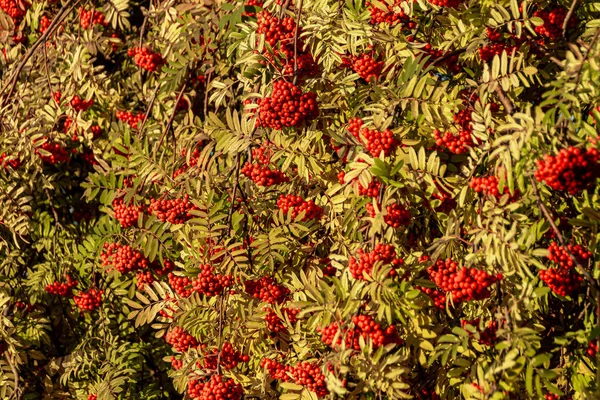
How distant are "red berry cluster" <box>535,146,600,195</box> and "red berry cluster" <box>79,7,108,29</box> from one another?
10.6 ft

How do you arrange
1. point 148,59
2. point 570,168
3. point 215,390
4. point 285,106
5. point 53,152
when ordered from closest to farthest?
point 570,168 < point 285,106 < point 215,390 < point 148,59 < point 53,152

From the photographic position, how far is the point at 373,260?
2670 millimetres

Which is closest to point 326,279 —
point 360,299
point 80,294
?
point 360,299

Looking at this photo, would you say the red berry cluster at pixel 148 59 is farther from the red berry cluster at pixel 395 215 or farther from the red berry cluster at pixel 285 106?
the red berry cluster at pixel 395 215

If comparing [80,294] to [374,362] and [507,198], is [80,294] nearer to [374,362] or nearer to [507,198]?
[374,362]

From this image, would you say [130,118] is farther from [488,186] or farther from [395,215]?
[488,186]

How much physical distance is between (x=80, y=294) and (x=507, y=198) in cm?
276

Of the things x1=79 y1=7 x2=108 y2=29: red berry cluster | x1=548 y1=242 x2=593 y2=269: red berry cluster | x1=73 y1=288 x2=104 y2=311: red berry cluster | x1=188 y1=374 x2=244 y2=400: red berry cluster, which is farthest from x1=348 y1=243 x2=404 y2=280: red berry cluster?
x1=79 y1=7 x2=108 y2=29: red berry cluster

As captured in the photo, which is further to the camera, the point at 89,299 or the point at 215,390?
the point at 89,299

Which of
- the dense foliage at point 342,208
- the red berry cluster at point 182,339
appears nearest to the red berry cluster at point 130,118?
the dense foliage at point 342,208

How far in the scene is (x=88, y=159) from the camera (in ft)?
16.4

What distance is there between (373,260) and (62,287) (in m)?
2.51

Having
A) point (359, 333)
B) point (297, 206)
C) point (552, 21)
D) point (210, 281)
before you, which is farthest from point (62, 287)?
point (552, 21)

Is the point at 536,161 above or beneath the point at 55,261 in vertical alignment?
above
